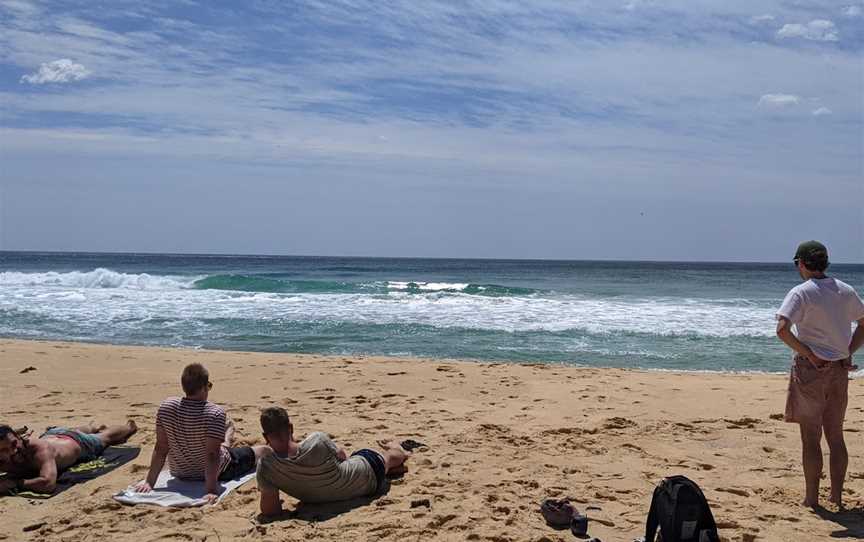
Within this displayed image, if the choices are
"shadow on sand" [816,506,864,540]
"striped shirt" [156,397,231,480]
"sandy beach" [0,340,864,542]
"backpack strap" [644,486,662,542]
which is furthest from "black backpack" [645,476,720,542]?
"striped shirt" [156,397,231,480]

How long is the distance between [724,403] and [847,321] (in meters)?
3.85

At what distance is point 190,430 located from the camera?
4.78 m

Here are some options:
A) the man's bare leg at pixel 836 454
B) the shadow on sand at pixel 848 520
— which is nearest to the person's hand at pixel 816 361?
the man's bare leg at pixel 836 454

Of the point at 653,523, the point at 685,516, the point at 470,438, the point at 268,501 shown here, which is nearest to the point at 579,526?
the point at 653,523

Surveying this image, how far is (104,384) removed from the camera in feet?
27.8

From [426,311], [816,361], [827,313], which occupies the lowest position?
[426,311]

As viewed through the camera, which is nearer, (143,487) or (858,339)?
(858,339)

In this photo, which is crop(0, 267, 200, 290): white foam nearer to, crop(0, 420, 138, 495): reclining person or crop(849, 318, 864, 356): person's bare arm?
crop(0, 420, 138, 495): reclining person

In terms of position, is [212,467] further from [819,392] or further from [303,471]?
[819,392]

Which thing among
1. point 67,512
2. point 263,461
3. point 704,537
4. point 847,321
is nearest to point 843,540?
point 704,537

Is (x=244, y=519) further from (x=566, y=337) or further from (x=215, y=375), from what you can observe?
(x=566, y=337)

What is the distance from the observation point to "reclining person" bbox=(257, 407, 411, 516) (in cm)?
434

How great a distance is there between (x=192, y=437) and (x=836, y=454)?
4.20 meters

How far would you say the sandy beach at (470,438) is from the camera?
4172 mm
